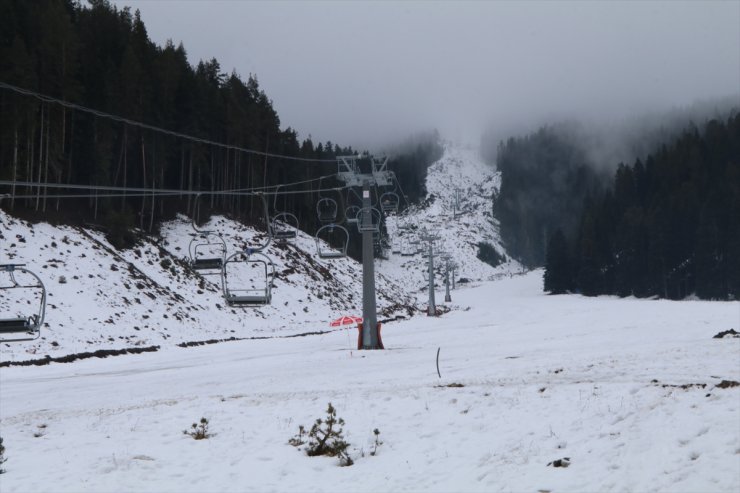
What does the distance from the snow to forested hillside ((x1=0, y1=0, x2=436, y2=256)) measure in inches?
456

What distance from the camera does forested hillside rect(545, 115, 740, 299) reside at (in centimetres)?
8100

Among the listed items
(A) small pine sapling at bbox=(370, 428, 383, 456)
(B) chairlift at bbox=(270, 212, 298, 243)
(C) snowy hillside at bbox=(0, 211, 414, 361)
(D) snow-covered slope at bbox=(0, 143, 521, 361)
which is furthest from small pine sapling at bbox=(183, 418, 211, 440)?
→ (C) snowy hillside at bbox=(0, 211, 414, 361)

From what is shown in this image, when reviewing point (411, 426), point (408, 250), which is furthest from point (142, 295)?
point (408, 250)

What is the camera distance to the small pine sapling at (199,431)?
1391cm

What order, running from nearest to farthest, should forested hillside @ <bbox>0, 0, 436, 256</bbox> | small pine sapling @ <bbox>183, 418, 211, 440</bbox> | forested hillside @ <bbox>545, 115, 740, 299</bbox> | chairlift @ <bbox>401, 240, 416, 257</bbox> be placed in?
small pine sapling @ <bbox>183, 418, 211, 440</bbox> → forested hillside @ <bbox>0, 0, 436, 256</bbox> → chairlift @ <bbox>401, 240, 416, 257</bbox> → forested hillside @ <bbox>545, 115, 740, 299</bbox>

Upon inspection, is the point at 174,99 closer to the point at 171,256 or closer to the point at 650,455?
the point at 171,256

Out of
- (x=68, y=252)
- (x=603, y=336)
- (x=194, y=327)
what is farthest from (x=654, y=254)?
(x=68, y=252)

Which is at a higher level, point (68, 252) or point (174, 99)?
point (174, 99)

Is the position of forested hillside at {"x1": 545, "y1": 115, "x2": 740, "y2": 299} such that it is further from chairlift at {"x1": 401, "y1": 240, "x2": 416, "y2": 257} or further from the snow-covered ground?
the snow-covered ground

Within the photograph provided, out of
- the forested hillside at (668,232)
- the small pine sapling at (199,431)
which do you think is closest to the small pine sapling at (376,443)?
the small pine sapling at (199,431)

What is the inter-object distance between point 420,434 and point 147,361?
21473mm

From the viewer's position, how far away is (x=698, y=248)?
81750 millimetres

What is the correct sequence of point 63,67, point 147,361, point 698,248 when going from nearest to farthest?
1. point 147,361
2. point 63,67
3. point 698,248

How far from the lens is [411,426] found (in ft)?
45.0
